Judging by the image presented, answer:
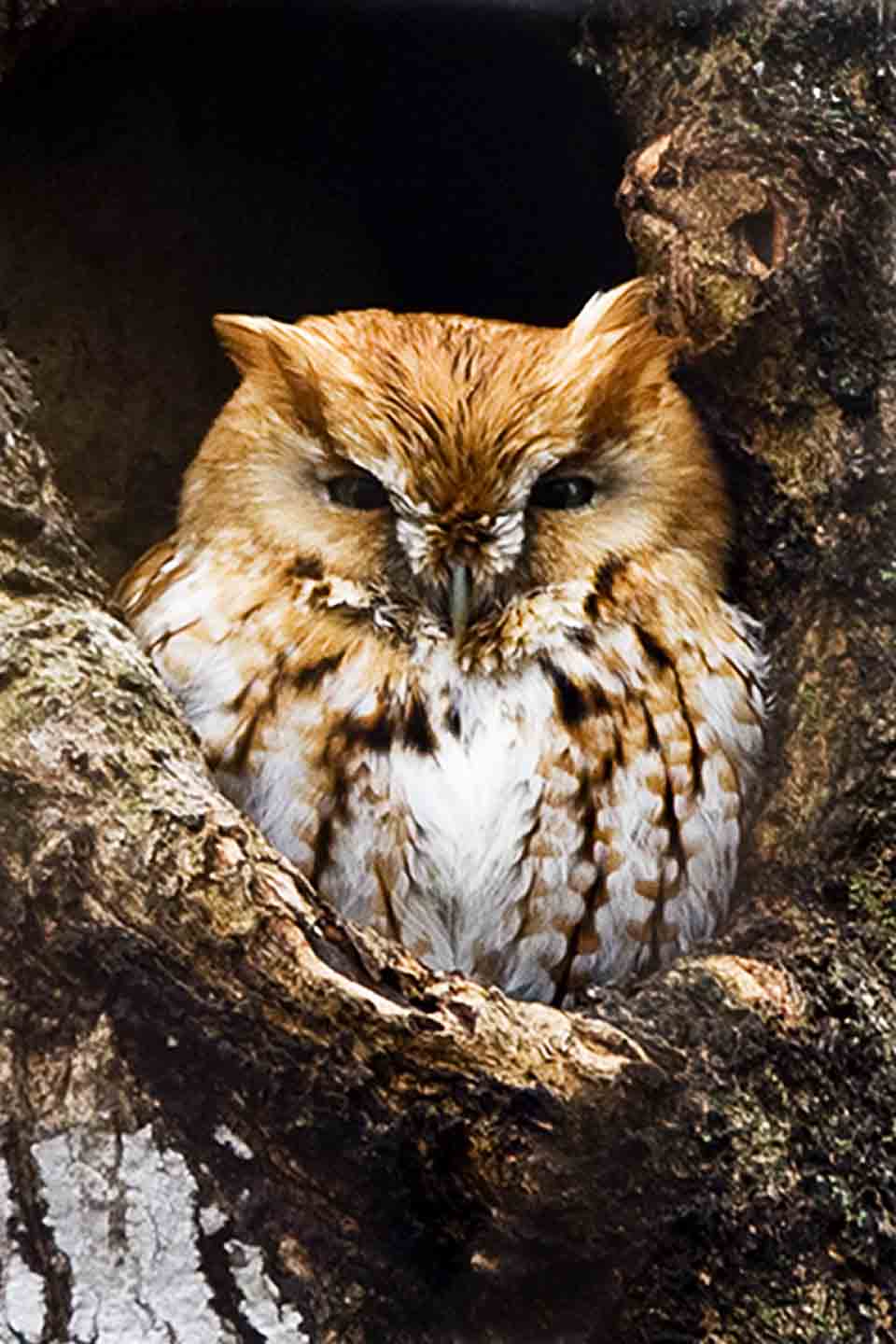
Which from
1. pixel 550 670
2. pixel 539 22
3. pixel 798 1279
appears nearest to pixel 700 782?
pixel 550 670

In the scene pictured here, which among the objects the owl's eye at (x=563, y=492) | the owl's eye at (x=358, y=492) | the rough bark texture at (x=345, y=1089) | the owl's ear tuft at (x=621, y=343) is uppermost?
the owl's ear tuft at (x=621, y=343)

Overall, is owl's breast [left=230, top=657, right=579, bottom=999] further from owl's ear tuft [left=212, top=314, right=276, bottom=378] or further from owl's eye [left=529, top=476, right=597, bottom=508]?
owl's ear tuft [left=212, top=314, right=276, bottom=378]

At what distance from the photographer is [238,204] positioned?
8.09 feet

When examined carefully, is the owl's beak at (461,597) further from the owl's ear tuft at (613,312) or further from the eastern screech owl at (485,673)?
the owl's ear tuft at (613,312)

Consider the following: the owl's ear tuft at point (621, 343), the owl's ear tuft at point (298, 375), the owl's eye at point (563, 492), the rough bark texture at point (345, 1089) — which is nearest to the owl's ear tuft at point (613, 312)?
the owl's ear tuft at point (621, 343)

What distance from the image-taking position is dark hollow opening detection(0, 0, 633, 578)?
88.0 inches

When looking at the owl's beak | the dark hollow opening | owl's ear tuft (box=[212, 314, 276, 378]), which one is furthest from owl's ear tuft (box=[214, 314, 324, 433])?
the dark hollow opening

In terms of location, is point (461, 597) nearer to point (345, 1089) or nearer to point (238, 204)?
point (345, 1089)

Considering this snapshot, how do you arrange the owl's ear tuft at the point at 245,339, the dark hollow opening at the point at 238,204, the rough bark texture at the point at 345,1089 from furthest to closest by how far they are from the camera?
1. the dark hollow opening at the point at 238,204
2. the owl's ear tuft at the point at 245,339
3. the rough bark texture at the point at 345,1089

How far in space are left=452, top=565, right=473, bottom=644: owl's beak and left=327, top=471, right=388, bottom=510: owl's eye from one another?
11 centimetres

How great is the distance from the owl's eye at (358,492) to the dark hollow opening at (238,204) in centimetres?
59

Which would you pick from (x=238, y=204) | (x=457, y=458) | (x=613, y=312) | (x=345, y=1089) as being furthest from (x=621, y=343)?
(x=345, y=1089)

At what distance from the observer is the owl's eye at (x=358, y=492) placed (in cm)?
185

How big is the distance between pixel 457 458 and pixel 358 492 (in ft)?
0.51
